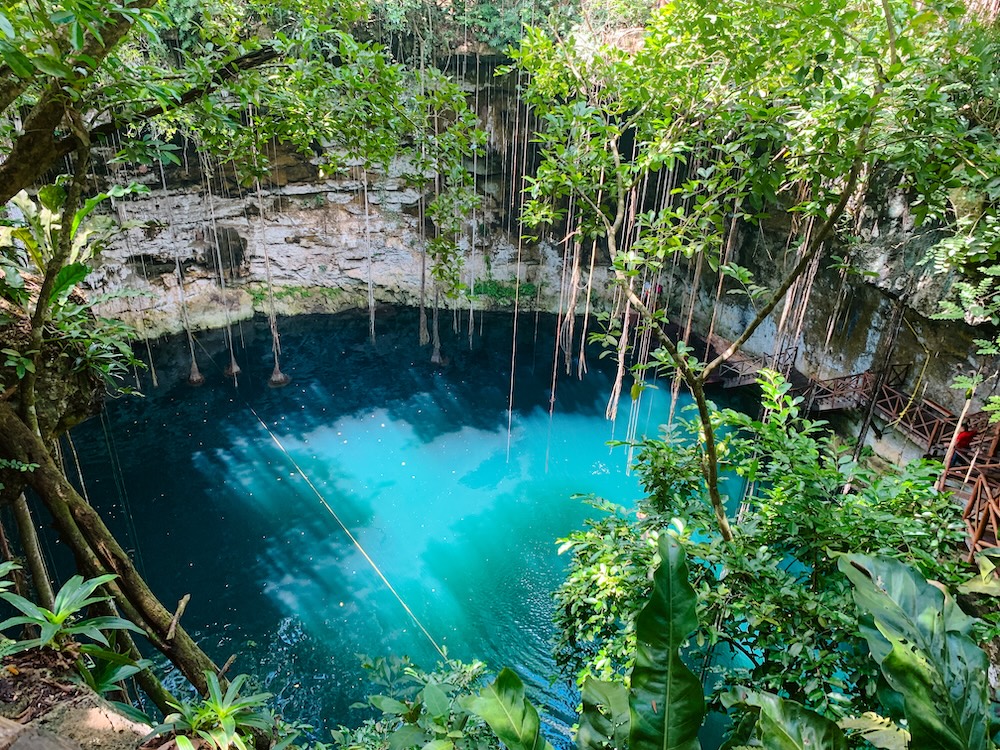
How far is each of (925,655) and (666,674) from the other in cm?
47

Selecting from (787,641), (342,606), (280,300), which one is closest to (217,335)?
(280,300)

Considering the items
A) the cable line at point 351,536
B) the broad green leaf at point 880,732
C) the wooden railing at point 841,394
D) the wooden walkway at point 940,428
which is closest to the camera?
the broad green leaf at point 880,732

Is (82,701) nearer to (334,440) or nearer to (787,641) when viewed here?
(787,641)

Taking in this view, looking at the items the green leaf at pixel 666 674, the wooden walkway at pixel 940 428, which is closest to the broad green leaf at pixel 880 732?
the green leaf at pixel 666 674

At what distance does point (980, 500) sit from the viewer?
4.39 meters

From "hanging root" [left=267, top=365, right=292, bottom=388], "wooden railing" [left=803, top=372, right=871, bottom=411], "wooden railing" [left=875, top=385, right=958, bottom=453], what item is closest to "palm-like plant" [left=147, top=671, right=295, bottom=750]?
"wooden railing" [left=875, top=385, right=958, bottom=453]

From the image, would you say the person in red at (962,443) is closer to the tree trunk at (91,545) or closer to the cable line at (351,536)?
the cable line at (351,536)

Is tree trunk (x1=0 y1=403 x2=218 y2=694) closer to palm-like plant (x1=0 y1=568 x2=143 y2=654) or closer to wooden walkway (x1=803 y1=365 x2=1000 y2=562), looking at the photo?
palm-like plant (x1=0 y1=568 x2=143 y2=654)

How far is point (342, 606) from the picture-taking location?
4.60 m

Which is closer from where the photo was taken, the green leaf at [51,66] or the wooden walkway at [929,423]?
the green leaf at [51,66]

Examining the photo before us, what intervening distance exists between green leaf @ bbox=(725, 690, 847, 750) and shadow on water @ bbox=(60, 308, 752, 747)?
10.6ft

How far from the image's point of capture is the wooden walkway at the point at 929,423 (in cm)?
417

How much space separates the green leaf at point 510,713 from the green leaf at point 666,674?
0.62ft

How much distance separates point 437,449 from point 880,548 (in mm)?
5484
